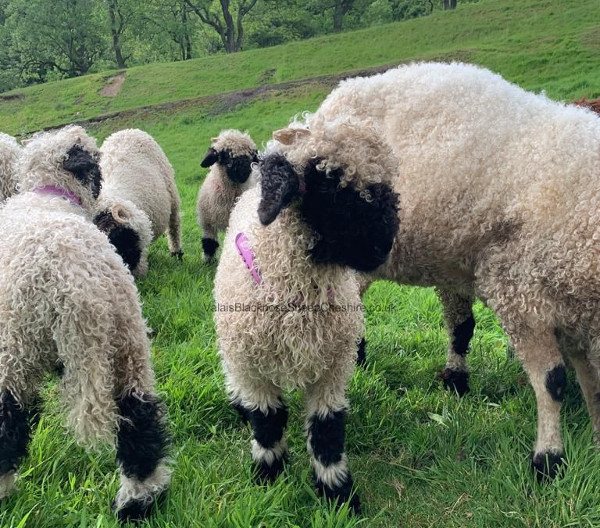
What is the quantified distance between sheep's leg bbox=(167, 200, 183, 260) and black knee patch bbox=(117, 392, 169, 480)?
565cm

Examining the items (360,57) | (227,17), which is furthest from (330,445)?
(227,17)

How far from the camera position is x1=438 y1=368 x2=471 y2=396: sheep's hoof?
399 cm

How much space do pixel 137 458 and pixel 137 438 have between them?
0.10m

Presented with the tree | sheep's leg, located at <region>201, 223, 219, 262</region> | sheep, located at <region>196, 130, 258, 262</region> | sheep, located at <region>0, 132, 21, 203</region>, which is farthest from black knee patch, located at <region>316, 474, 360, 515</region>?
the tree

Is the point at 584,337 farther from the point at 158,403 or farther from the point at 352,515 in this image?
the point at 158,403

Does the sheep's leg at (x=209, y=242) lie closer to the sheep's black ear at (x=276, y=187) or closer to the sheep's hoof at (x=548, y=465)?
the sheep's black ear at (x=276, y=187)

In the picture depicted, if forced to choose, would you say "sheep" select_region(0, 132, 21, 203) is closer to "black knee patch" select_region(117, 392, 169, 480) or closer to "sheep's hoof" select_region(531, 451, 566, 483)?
"black knee patch" select_region(117, 392, 169, 480)

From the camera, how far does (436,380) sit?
414 cm

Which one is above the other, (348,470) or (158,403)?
(158,403)

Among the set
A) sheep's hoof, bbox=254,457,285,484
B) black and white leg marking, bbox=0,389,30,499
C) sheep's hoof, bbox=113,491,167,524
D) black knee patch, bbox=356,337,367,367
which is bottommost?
black knee patch, bbox=356,337,367,367

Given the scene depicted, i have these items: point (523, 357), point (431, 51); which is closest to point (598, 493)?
point (523, 357)

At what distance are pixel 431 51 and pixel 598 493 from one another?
23.6 m

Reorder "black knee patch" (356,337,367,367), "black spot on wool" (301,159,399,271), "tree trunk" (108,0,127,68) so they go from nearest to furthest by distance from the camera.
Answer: "black spot on wool" (301,159,399,271), "black knee patch" (356,337,367,367), "tree trunk" (108,0,127,68)

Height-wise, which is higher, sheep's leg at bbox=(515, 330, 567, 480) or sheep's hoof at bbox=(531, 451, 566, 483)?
sheep's leg at bbox=(515, 330, 567, 480)
